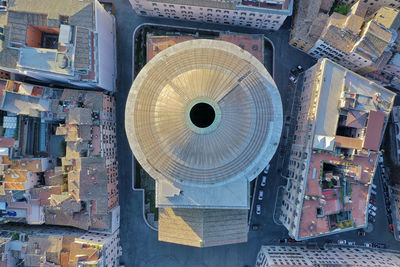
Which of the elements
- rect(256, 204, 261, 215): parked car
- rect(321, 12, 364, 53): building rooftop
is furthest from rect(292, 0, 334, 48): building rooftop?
rect(256, 204, 261, 215): parked car

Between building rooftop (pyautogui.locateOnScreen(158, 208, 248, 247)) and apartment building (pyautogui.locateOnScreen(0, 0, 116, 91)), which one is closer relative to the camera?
apartment building (pyautogui.locateOnScreen(0, 0, 116, 91))

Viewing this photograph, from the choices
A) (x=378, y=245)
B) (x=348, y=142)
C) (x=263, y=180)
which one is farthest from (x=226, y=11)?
(x=378, y=245)

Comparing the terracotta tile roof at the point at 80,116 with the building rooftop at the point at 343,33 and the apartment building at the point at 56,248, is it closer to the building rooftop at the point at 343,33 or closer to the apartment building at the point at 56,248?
the apartment building at the point at 56,248

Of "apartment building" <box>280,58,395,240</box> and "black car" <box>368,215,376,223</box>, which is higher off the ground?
"apartment building" <box>280,58,395,240</box>

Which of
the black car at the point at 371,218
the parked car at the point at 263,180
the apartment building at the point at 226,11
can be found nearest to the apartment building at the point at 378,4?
the apartment building at the point at 226,11

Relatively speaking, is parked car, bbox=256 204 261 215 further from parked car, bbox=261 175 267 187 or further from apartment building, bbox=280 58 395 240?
apartment building, bbox=280 58 395 240

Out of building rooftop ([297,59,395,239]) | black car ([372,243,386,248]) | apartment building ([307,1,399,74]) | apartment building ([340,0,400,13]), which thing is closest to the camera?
building rooftop ([297,59,395,239])
